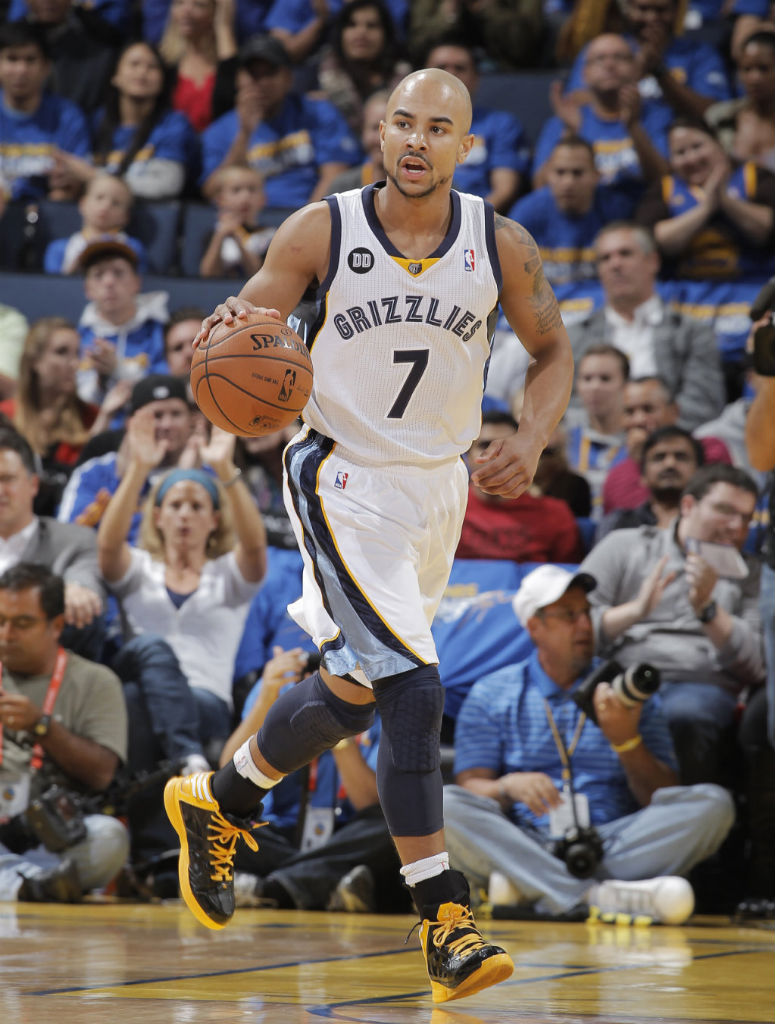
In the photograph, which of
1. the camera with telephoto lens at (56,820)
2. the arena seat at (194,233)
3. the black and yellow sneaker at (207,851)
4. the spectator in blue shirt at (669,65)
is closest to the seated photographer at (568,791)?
the camera with telephoto lens at (56,820)

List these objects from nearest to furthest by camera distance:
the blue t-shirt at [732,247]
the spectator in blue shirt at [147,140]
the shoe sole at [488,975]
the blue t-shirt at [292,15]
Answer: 1. the shoe sole at [488,975]
2. the blue t-shirt at [732,247]
3. the spectator in blue shirt at [147,140]
4. the blue t-shirt at [292,15]

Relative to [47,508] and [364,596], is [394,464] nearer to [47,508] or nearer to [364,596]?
[364,596]

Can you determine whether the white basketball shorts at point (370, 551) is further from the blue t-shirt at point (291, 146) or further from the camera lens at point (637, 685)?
the blue t-shirt at point (291, 146)

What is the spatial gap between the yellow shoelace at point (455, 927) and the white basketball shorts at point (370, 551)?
0.60 m

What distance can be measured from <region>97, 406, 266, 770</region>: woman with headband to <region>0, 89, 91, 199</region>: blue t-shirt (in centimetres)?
485

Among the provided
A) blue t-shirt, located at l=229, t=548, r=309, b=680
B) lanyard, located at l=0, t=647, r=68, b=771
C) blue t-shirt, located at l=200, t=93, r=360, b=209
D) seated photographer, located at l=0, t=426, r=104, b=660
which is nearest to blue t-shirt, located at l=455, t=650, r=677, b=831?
blue t-shirt, located at l=229, t=548, r=309, b=680

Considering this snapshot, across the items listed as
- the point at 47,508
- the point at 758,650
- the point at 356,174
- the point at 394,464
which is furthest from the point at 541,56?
the point at 394,464

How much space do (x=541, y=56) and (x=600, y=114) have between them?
5.87 ft

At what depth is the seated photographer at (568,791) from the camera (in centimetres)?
606

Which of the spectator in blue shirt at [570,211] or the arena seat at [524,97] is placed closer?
the spectator in blue shirt at [570,211]

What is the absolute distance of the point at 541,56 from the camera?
1200cm

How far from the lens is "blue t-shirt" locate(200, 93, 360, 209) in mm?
11203

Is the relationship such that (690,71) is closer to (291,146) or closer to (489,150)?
(489,150)

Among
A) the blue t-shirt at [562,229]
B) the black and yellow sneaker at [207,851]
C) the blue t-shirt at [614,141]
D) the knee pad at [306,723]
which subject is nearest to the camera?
the knee pad at [306,723]
